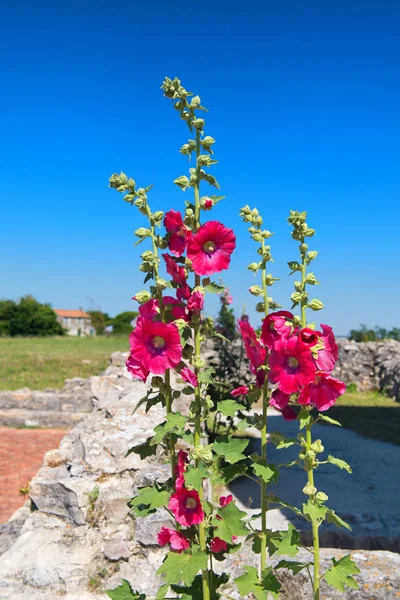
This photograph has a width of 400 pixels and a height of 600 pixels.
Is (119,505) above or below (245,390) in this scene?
below

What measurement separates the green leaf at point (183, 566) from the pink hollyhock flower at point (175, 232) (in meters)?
0.98

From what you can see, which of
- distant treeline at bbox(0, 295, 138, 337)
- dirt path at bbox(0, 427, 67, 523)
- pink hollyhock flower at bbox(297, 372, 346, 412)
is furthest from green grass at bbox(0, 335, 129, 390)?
pink hollyhock flower at bbox(297, 372, 346, 412)

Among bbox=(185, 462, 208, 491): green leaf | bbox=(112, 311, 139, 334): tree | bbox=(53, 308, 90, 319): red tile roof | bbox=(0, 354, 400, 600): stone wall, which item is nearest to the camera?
bbox=(185, 462, 208, 491): green leaf

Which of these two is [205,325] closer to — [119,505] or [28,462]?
[119,505]

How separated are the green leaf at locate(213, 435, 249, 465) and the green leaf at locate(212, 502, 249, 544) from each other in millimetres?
168

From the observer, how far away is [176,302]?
194cm

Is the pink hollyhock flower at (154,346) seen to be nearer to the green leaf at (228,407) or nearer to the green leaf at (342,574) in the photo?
the green leaf at (228,407)

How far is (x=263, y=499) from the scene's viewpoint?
2.00 m

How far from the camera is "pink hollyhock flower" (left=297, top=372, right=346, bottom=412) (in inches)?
71.5

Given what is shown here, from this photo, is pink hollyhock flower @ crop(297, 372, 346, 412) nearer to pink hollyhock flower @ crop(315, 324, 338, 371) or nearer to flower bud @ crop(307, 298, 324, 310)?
pink hollyhock flower @ crop(315, 324, 338, 371)

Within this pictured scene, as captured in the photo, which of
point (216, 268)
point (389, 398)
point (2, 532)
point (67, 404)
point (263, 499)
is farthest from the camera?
point (389, 398)

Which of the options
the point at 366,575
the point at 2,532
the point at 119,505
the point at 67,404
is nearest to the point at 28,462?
the point at 67,404

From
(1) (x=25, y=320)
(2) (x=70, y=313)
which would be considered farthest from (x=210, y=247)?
(2) (x=70, y=313)

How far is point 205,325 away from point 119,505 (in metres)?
1.98
